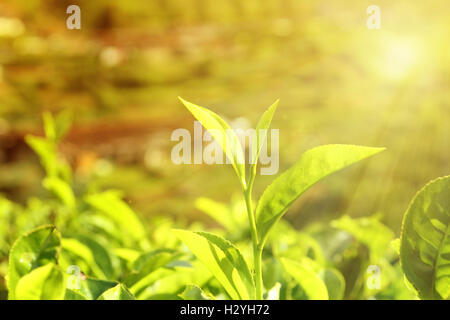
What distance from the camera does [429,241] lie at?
36 centimetres

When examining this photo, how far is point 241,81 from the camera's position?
3.00 m

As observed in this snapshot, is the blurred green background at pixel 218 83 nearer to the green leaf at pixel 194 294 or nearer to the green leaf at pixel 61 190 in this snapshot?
the green leaf at pixel 61 190

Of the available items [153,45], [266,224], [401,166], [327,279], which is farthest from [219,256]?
[153,45]

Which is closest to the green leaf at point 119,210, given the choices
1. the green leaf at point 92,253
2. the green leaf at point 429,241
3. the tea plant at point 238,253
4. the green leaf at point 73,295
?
the tea plant at point 238,253

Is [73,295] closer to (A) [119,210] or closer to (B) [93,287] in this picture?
(B) [93,287]

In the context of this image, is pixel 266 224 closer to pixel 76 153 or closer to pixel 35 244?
pixel 35 244

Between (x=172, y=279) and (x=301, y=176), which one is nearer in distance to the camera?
(x=301, y=176)

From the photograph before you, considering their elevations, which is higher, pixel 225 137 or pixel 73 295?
pixel 225 137

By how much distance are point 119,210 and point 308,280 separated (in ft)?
1.16

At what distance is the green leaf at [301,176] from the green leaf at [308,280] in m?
0.08

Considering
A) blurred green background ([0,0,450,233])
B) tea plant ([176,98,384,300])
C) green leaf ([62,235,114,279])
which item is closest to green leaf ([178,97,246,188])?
tea plant ([176,98,384,300])

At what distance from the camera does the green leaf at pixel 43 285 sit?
1.30ft

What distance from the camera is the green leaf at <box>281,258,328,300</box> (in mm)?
422

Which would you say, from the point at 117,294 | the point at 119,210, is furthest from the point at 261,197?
the point at 119,210
